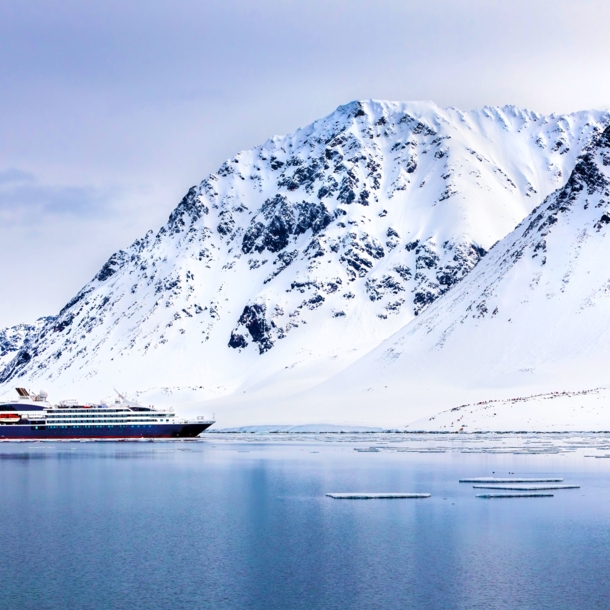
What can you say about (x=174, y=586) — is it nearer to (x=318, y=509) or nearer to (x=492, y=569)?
(x=492, y=569)

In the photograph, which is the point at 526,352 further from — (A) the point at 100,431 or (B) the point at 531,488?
(B) the point at 531,488

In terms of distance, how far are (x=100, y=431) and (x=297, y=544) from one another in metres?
132

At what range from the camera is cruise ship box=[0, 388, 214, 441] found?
165750mm

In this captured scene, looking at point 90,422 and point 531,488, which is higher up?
point 90,422

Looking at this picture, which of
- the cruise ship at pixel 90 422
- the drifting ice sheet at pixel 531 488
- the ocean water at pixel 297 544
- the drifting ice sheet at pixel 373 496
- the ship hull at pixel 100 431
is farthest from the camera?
the cruise ship at pixel 90 422

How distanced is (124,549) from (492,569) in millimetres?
16018

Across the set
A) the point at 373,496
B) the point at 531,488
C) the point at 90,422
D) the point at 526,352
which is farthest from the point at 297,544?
the point at 526,352

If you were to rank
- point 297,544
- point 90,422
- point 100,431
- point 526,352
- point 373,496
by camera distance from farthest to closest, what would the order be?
point 526,352 → point 90,422 → point 100,431 → point 373,496 → point 297,544

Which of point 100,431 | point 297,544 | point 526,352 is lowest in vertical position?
point 297,544

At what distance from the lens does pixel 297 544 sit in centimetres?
4144

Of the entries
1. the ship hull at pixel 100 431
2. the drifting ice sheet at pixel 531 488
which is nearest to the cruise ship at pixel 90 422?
the ship hull at pixel 100 431

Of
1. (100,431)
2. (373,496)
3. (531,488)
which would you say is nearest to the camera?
(373,496)

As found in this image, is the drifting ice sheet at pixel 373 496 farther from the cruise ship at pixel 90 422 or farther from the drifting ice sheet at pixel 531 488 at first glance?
the cruise ship at pixel 90 422

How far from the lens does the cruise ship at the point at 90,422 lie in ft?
544
